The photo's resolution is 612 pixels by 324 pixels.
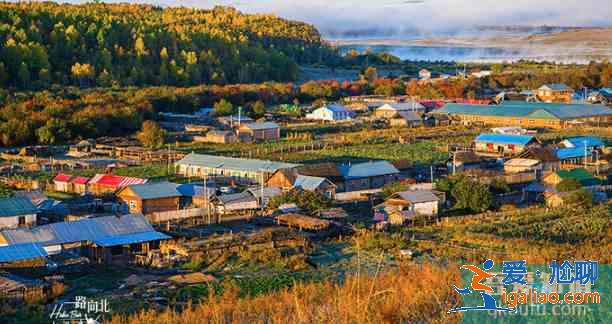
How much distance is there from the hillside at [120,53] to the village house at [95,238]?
21969 millimetres

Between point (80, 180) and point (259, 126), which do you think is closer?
point (80, 180)

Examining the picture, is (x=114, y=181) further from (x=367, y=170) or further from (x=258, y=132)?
(x=258, y=132)

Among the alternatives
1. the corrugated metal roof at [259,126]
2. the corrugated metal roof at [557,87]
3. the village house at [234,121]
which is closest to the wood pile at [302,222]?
the corrugated metal roof at [259,126]

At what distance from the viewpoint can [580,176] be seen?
14.0m

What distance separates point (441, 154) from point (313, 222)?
7754 millimetres

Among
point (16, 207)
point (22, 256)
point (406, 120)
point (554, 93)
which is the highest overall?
point (16, 207)

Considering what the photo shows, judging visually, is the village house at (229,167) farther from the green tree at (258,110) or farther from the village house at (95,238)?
the green tree at (258,110)

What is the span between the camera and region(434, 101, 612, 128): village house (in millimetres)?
24703

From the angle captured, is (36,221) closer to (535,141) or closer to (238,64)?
(535,141)

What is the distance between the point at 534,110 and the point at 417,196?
14.0 metres

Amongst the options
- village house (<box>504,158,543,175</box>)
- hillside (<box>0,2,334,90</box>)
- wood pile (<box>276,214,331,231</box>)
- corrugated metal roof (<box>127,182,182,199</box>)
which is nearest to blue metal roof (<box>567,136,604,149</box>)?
village house (<box>504,158,543,175</box>)

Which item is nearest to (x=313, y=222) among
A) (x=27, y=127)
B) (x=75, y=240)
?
(x=75, y=240)

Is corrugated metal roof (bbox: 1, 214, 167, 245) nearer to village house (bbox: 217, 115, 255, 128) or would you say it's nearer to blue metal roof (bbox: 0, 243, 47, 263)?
blue metal roof (bbox: 0, 243, 47, 263)

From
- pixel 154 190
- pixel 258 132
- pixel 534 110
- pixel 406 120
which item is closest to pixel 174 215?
pixel 154 190
